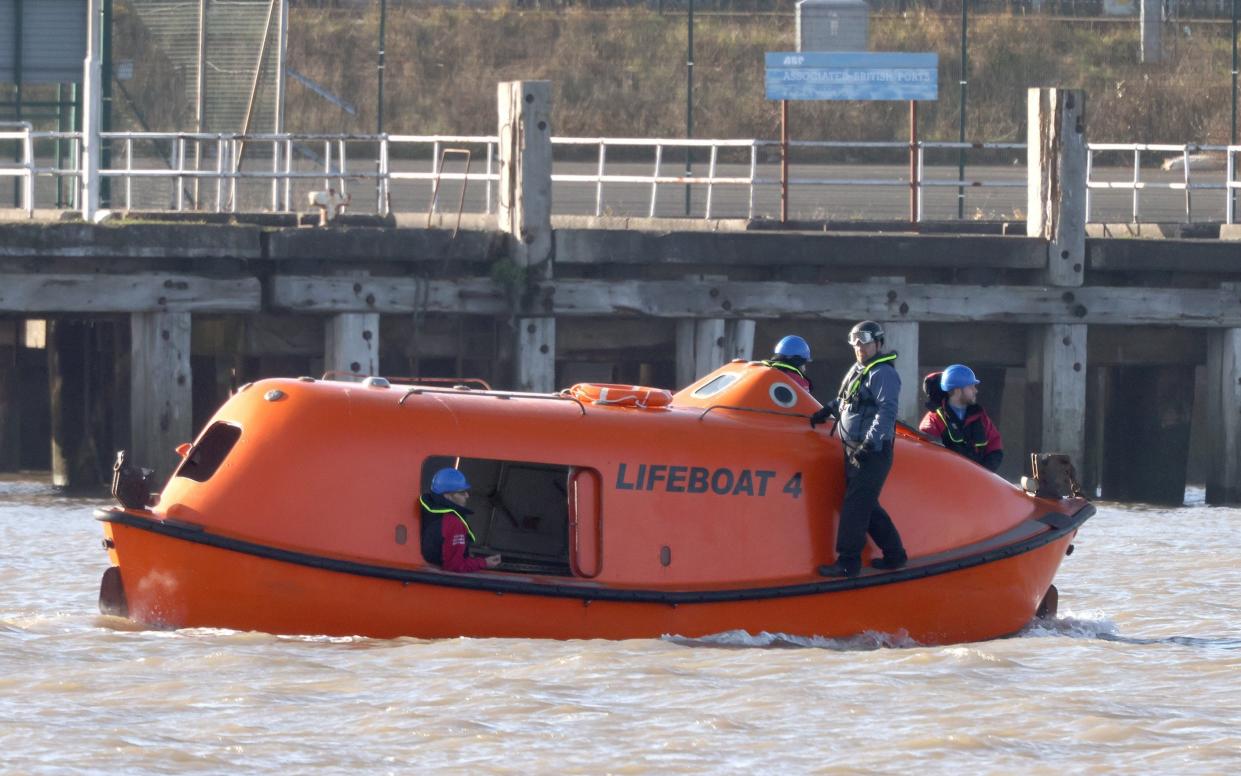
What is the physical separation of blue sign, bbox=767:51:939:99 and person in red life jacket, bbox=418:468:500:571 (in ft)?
36.8

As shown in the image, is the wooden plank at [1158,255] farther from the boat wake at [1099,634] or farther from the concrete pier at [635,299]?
the boat wake at [1099,634]

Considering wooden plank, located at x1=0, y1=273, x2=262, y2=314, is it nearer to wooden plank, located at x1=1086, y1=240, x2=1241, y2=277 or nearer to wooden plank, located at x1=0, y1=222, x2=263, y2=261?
wooden plank, located at x1=0, y1=222, x2=263, y2=261

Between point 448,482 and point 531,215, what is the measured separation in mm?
6690

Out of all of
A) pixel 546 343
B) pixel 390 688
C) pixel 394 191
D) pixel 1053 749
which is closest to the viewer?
pixel 1053 749

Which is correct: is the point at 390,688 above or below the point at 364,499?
below

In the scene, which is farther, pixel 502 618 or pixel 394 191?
pixel 394 191

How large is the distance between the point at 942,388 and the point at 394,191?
21454 mm

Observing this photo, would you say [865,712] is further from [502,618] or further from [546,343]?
[546,343]

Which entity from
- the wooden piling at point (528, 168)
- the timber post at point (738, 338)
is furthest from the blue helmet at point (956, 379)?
the wooden piling at point (528, 168)

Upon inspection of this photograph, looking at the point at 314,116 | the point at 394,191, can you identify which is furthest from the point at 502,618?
the point at 314,116

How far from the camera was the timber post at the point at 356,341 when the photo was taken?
53.0 feet

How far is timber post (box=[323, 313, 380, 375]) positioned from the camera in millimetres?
16156

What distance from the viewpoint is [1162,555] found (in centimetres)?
1439

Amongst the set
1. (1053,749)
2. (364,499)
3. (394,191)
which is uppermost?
Result: (394,191)
